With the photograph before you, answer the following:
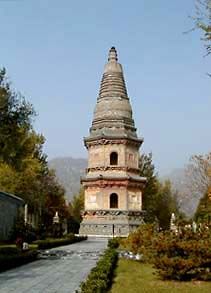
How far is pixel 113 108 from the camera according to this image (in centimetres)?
4278

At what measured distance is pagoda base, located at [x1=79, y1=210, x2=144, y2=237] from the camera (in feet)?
126

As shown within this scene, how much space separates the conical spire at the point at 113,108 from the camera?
42031 millimetres

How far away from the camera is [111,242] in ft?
81.5

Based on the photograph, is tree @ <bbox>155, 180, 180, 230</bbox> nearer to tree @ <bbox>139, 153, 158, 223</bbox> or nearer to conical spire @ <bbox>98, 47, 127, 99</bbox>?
tree @ <bbox>139, 153, 158, 223</bbox>

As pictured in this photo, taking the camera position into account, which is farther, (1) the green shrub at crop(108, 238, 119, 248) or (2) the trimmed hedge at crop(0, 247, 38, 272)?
(1) the green shrub at crop(108, 238, 119, 248)

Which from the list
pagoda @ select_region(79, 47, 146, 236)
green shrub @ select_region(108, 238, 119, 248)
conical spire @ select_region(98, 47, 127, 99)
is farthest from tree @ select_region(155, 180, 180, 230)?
green shrub @ select_region(108, 238, 119, 248)

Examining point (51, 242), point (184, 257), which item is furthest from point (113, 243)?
point (184, 257)

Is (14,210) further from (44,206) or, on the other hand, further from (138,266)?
(44,206)

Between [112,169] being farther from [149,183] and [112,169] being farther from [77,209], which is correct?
[77,209]

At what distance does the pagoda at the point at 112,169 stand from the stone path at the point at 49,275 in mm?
18951

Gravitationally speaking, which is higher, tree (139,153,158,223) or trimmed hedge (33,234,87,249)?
tree (139,153,158,223)

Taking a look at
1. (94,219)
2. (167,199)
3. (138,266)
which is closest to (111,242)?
(138,266)

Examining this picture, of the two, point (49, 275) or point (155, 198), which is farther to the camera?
point (155, 198)

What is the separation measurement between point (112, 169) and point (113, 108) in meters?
6.00
